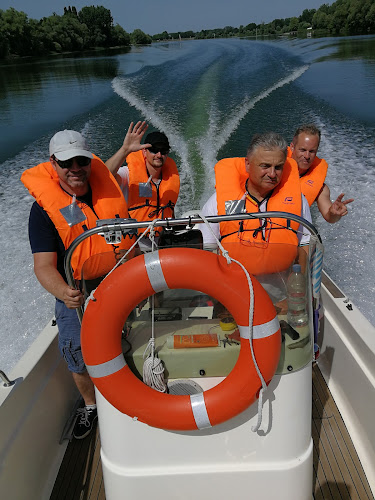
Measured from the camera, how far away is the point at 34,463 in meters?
1.62

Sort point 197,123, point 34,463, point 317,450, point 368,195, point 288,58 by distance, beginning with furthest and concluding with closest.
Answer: point 288,58 → point 197,123 → point 368,195 → point 317,450 → point 34,463

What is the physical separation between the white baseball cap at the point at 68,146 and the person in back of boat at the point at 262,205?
608mm

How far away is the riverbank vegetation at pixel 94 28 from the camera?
2708cm

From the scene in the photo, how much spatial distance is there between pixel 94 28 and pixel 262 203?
37582mm

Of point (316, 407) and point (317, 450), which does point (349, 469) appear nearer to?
point (317, 450)

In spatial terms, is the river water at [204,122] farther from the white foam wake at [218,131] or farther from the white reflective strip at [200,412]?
the white reflective strip at [200,412]

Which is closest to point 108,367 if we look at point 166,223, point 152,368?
point 152,368

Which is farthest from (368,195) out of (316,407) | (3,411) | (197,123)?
(3,411)

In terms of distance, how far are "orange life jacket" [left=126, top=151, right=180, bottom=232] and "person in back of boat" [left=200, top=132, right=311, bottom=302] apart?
0.66 meters

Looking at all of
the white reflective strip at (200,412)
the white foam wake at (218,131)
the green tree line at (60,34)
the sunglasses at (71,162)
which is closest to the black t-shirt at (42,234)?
the sunglasses at (71,162)

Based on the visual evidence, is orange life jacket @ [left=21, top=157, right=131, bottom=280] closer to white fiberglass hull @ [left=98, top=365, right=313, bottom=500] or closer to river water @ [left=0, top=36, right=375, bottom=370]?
white fiberglass hull @ [left=98, top=365, right=313, bottom=500]

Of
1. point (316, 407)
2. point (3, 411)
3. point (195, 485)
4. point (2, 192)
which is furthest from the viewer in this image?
point (2, 192)

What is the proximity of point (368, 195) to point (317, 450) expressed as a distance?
13.3 feet

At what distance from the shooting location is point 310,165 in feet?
7.43
